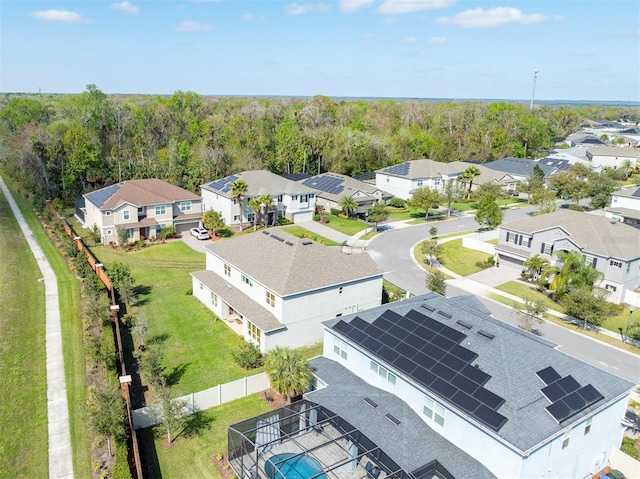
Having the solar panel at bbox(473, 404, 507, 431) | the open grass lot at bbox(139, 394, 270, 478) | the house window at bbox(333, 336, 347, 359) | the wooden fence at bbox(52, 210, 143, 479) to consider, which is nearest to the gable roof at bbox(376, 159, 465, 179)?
the wooden fence at bbox(52, 210, 143, 479)

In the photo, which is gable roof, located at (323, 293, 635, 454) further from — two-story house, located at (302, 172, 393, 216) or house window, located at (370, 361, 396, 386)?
two-story house, located at (302, 172, 393, 216)

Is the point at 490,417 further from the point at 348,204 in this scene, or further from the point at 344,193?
the point at 344,193

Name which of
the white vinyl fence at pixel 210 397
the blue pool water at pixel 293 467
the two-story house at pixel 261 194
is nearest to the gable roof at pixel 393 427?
the blue pool water at pixel 293 467

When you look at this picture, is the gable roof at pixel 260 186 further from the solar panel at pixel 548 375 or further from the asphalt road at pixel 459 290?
the solar panel at pixel 548 375

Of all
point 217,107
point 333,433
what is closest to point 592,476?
point 333,433

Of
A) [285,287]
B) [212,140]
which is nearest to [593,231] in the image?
[285,287]
